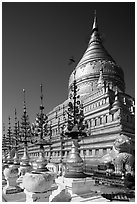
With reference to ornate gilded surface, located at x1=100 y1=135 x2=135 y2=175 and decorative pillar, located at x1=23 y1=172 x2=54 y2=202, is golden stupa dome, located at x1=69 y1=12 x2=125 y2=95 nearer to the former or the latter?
ornate gilded surface, located at x1=100 y1=135 x2=135 y2=175

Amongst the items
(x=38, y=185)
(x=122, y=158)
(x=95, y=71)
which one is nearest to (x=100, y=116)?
(x=122, y=158)

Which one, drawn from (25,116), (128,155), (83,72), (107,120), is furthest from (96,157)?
(83,72)

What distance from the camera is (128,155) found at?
690 inches

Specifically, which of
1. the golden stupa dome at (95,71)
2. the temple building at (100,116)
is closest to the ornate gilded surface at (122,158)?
the temple building at (100,116)

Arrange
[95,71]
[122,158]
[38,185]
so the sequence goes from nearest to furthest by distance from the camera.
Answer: [38,185], [122,158], [95,71]

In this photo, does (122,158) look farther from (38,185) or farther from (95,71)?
(95,71)

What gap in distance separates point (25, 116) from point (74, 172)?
9.21m

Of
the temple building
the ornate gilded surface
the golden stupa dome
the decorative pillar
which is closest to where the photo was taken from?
the decorative pillar

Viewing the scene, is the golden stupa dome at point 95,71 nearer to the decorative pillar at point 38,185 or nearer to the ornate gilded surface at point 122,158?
the ornate gilded surface at point 122,158

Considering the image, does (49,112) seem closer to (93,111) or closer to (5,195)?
(93,111)

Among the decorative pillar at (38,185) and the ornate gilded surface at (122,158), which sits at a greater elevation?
the decorative pillar at (38,185)

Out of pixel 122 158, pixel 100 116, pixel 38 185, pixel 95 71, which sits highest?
pixel 95 71

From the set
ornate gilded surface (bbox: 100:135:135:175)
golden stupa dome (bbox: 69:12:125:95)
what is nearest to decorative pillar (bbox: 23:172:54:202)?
ornate gilded surface (bbox: 100:135:135:175)

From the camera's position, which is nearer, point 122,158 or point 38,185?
point 38,185
